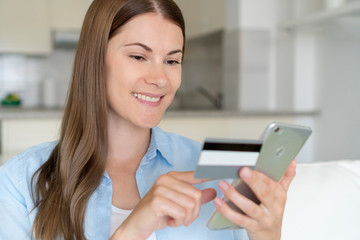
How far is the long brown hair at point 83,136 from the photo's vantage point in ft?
A: 2.91

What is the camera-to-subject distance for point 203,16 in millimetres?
3877

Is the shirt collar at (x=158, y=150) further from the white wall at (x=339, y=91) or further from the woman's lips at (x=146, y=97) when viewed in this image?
the white wall at (x=339, y=91)

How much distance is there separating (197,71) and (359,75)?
2.26m

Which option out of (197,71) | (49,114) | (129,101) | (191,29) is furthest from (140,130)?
(197,71)

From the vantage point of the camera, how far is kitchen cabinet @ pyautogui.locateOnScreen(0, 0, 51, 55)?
378 centimetres

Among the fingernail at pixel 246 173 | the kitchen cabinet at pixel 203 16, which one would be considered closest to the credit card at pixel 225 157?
the fingernail at pixel 246 173

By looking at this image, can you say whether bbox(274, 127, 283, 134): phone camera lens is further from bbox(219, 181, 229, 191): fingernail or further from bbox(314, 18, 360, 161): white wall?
bbox(314, 18, 360, 161): white wall

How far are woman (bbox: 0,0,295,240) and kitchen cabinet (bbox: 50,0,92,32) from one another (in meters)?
3.16

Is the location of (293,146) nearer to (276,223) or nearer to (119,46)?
(276,223)

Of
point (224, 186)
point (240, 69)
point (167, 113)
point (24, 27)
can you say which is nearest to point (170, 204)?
point (224, 186)

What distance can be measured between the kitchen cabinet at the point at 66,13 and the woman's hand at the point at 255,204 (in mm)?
3650

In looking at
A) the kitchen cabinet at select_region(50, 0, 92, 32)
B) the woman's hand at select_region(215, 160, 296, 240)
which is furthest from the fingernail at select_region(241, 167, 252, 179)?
the kitchen cabinet at select_region(50, 0, 92, 32)

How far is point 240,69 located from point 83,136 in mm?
2560

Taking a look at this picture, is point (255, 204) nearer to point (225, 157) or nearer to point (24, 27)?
point (225, 157)
